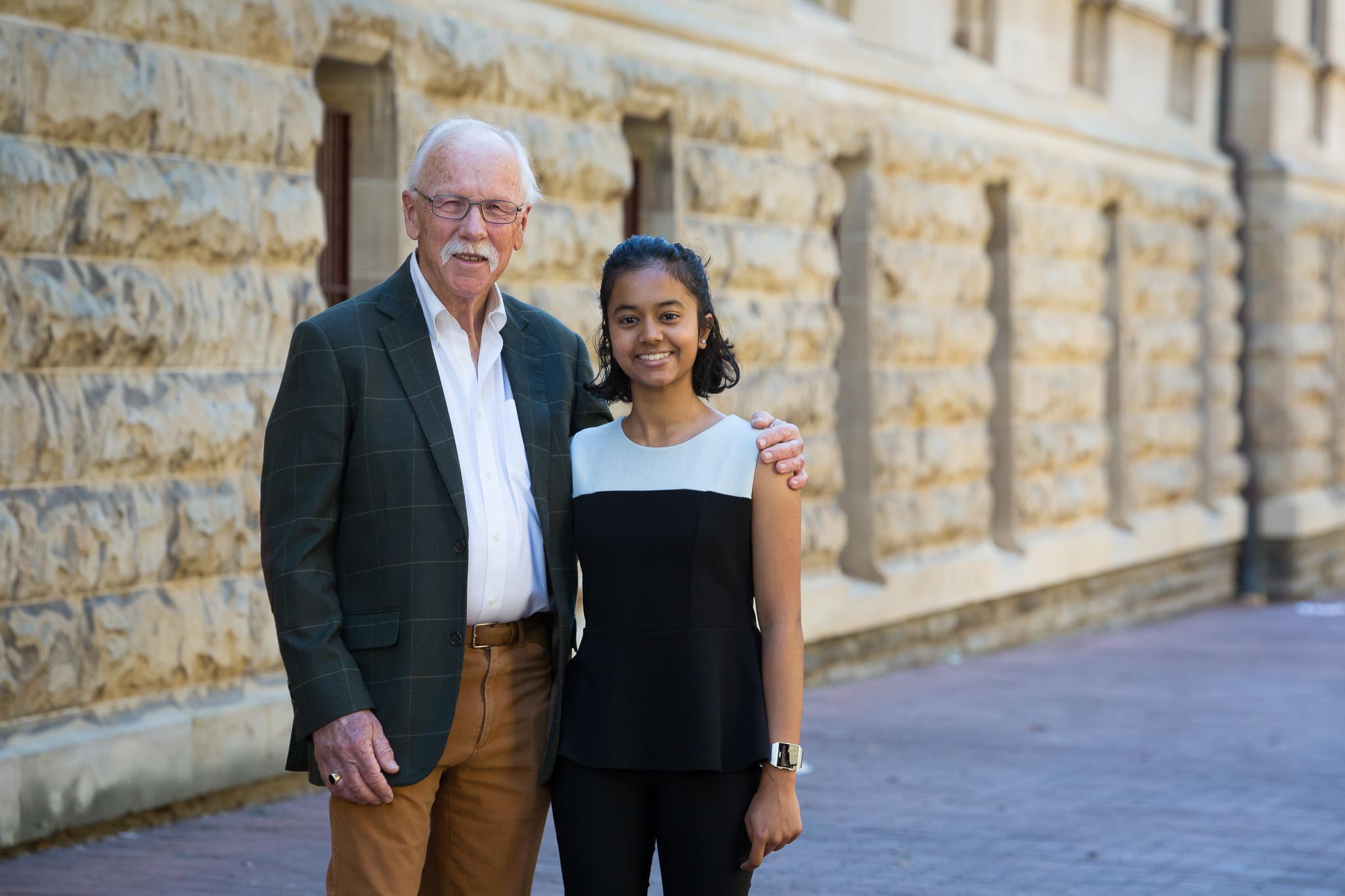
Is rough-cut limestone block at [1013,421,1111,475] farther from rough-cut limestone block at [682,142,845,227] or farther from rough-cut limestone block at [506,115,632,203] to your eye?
rough-cut limestone block at [506,115,632,203]

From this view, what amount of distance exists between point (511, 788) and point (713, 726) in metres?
0.45

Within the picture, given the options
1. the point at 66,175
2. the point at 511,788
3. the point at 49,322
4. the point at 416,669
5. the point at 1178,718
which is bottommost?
the point at 1178,718

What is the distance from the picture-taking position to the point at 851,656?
12461mm

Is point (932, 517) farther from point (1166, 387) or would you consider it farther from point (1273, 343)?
point (1273, 343)

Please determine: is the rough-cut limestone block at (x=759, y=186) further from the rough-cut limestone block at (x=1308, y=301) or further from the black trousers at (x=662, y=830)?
the rough-cut limestone block at (x=1308, y=301)

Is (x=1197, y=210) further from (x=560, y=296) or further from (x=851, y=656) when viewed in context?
(x=560, y=296)

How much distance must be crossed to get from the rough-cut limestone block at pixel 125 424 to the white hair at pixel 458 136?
3.03 meters

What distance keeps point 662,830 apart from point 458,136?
142 centimetres

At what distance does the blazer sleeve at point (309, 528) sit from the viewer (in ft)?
12.8

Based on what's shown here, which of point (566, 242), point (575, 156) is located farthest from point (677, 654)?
point (575, 156)

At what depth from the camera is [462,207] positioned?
409 cm

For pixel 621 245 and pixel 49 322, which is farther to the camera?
pixel 49 322

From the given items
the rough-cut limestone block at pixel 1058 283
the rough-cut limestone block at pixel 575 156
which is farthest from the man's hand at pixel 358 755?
the rough-cut limestone block at pixel 1058 283

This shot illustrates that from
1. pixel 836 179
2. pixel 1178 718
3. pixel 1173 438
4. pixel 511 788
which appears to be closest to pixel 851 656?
pixel 1178 718
